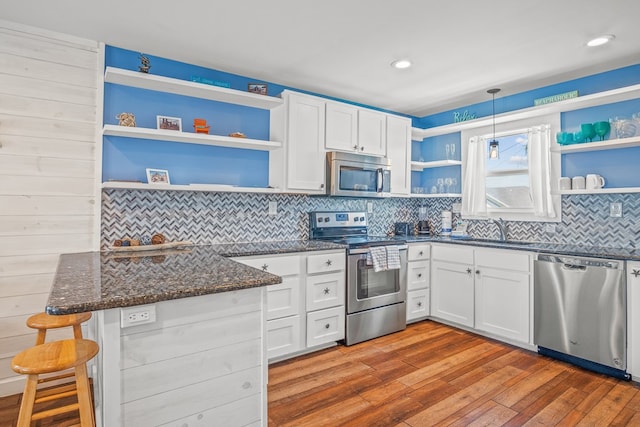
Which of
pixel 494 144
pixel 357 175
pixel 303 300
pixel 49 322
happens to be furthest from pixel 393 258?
pixel 49 322

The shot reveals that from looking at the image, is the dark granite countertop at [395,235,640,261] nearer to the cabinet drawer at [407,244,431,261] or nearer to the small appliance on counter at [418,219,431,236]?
the cabinet drawer at [407,244,431,261]

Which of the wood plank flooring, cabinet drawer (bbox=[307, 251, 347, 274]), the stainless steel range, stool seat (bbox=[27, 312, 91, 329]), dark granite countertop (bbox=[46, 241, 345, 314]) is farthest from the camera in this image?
the stainless steel range

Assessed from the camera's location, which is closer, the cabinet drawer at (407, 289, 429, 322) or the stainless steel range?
the stainless steel range

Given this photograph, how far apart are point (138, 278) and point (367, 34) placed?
2.17 m

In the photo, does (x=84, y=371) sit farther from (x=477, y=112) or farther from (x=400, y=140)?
(x=477, y=112)

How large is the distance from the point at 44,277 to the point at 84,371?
1436 millimetres

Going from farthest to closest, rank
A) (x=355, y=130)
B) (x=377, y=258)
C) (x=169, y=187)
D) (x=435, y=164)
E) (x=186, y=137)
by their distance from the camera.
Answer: (x=435, y=164) < (x=355, y=130) < (x=377, y=258) < (x=186, y=137) < (x=169, y=187)

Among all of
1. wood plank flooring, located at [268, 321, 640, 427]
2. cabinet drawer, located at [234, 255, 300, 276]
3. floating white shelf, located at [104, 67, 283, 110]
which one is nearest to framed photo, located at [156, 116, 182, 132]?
floating white shelf, located at [104, 67, 283, 110]

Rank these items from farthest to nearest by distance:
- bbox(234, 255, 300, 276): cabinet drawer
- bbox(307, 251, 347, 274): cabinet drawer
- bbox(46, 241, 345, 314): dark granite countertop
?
bbox(307, 251, 347, 274): cabinet drawer → bbox(234, 255, 300, 276): cabinet drawer → bbox(46, 241, 345, 314): dark granite countertop

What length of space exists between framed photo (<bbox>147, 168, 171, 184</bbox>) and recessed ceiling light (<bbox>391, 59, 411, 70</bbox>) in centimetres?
213

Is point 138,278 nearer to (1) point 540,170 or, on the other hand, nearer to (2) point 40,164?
(2) point 40,164

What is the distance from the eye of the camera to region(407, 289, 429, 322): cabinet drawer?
382 centimetres

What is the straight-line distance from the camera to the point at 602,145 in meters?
3.00

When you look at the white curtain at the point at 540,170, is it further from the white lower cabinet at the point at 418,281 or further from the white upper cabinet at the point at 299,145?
the white upper cabinet at the point at 299,145
